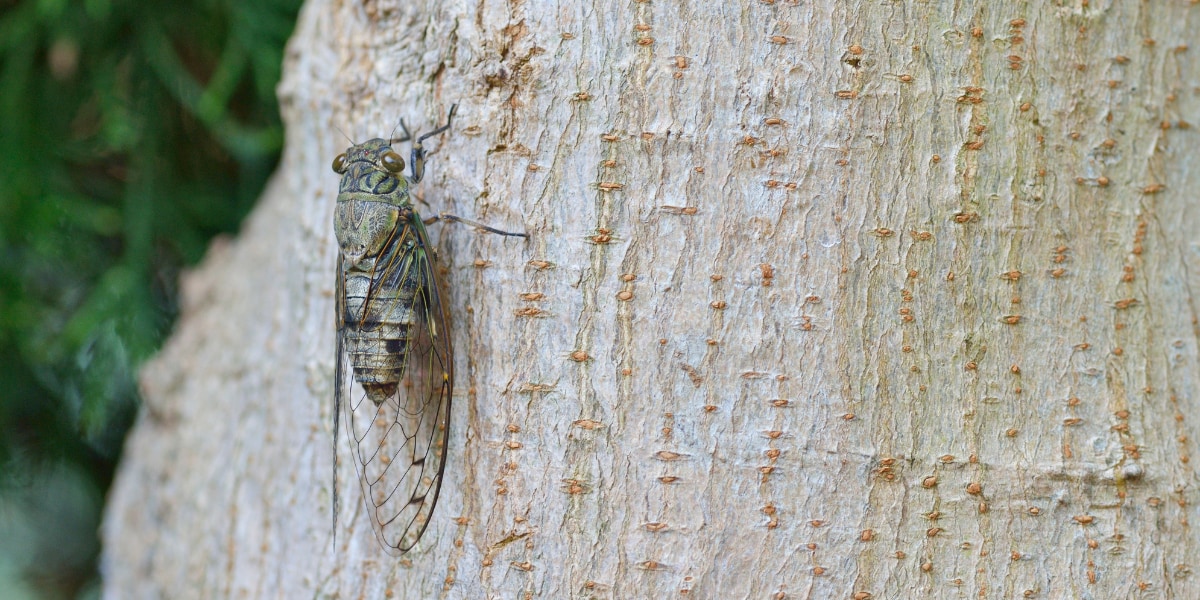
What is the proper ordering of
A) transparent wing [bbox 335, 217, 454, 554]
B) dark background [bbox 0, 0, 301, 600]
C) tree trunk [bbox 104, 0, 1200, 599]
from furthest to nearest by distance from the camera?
1. dark background [bbox 0, 0, 301, 600]
2. transparent wing [bbox 335, 217, 454, 554]
3. tree trunk [bbox 104, 0, 1200, 599]

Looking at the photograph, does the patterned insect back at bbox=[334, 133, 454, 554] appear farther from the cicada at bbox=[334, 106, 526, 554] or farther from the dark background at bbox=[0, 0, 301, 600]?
the dark background at bbox=[0, 0, 301, 600]

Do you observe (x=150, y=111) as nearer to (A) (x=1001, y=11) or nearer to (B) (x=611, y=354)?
(B) (x=611, y=354)

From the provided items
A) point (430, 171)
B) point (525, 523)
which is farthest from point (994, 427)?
point (430, 171)

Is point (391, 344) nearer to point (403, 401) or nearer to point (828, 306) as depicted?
point (403, 401)

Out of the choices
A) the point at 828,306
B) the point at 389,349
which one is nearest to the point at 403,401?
the point at 389,349

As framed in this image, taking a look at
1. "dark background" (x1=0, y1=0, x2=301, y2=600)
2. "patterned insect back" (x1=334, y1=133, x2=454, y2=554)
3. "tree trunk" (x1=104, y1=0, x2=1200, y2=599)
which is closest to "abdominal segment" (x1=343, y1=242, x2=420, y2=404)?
"patterned insect back" (x1=334, y1=133, x2=454, y2=554)

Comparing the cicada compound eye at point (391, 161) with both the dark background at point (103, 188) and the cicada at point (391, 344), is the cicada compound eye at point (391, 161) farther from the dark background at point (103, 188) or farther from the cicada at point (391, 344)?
the dark background at point (103, 188)

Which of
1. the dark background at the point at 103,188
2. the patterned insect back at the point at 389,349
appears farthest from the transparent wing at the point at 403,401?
the dark background at the point at 103,188
